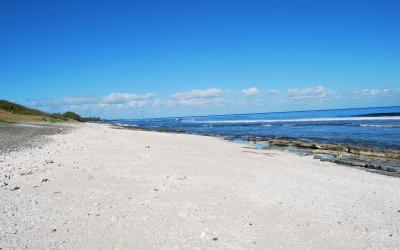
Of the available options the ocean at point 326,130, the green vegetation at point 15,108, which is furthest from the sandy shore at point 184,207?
the green vegetation at point 15,108

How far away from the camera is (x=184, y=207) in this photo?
5.97 m

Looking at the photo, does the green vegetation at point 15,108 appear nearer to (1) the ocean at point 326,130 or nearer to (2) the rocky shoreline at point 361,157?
(1) the ocean at point 326,130

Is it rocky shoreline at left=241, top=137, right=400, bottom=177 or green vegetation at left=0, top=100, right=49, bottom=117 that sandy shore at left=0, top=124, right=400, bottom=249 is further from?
green vegetation at left=0, top=100, right=49, bottom=117

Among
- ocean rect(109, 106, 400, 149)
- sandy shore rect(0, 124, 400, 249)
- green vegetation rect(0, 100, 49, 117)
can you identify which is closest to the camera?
sandy shore rect(0, 124, 400, 249)

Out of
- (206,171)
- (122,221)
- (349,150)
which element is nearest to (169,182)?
(206,171)

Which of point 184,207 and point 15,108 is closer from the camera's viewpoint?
point 184,207

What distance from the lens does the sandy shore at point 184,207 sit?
15.3ft

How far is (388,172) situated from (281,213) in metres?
7.93

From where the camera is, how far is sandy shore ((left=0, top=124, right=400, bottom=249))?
4.65m

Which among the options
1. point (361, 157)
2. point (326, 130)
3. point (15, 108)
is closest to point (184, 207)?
point (361, 157)

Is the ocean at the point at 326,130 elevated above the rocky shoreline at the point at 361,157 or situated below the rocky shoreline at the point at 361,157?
above

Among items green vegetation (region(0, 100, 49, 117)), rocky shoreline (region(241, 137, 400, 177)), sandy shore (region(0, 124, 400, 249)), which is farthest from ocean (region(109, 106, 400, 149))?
green vegetation (region(0, 100, 49, 117))

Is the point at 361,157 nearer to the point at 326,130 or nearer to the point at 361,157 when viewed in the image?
the point at 361,157

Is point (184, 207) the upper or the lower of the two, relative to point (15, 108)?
lower
